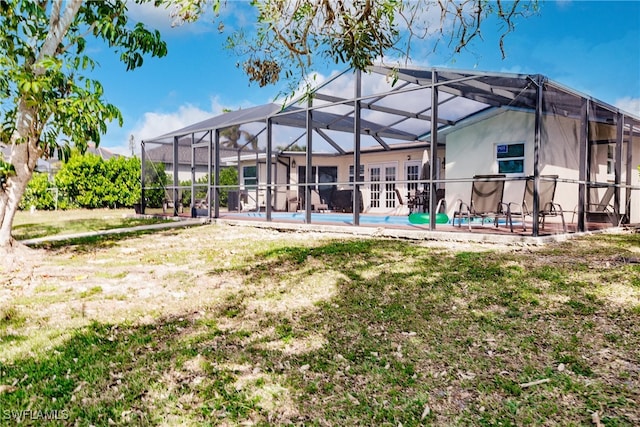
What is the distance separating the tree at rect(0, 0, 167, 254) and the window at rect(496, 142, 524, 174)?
9.04 meters

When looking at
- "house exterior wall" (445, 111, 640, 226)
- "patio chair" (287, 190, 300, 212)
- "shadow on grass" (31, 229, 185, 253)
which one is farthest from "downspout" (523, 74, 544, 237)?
"patio chair" (287, 190, 300, 212)

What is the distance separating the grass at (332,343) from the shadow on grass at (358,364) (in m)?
0.01

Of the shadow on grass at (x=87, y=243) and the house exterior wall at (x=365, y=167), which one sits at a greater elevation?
the house exterior wall at (x=365, y=167)

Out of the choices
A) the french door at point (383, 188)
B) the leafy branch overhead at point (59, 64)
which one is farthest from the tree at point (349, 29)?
the french door at point (383, 188)

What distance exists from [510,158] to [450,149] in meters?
1.99

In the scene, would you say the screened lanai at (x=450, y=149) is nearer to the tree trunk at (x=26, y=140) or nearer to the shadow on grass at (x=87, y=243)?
the shadow on grass at (x=87, y=243)

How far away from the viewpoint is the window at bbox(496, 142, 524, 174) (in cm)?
1127

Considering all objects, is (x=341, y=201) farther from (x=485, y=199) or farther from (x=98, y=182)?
(x=98, y=182)

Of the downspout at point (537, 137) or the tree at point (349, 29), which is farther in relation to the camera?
the downspout at point (537, 137)

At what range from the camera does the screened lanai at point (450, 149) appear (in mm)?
7832

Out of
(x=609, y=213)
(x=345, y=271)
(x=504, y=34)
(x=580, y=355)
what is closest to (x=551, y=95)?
(x=609, y=213)

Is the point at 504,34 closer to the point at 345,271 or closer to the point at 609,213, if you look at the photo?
the point at 345,271

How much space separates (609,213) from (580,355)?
322 inches

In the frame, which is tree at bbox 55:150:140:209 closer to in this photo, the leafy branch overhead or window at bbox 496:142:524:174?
the leafy branch overhead
